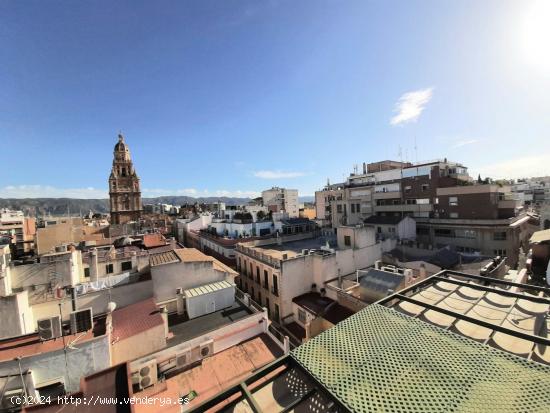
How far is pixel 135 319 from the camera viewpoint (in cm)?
1466

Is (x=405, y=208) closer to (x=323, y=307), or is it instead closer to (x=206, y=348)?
(x=323, y=307)

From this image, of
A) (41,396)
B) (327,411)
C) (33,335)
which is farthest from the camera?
(33,335)

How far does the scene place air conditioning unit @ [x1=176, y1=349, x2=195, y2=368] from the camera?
43.7 feet

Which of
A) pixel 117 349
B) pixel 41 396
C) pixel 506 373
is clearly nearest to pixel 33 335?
pixel 41 396

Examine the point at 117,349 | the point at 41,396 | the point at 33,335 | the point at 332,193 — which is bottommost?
Result: the point at 41,396

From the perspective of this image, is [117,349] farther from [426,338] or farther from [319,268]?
[319,268]

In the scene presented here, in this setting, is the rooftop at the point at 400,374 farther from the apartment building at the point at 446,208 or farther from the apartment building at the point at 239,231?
the apartment building at the point at 446,208

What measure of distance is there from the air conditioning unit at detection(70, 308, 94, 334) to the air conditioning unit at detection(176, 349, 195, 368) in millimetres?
4944

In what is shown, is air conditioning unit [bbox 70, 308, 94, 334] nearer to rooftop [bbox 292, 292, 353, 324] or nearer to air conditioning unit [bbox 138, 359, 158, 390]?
air conditioning unit [bbox 138, 359, 158, 390]

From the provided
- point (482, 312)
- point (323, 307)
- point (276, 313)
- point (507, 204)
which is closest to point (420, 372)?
point (482, 312)

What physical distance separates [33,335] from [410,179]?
166ft

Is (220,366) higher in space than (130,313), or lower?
lower

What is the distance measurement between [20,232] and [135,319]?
5347 cm

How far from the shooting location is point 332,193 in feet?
198
